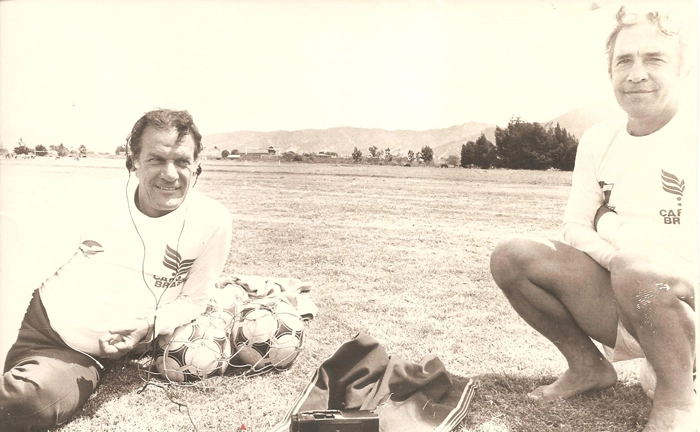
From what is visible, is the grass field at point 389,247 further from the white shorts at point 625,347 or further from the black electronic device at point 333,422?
the black electronic device at point 333,422

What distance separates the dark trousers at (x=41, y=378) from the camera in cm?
199

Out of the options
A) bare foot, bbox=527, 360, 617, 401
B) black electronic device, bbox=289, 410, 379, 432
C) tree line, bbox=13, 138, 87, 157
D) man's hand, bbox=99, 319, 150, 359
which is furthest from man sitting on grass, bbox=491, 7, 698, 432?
tree line, bbox=13, 138, 87, 157

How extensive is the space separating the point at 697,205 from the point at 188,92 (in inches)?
94.2

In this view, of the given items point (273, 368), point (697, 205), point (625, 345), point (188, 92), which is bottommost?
point (273, 368)

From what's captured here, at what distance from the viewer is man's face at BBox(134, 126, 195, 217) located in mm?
2393

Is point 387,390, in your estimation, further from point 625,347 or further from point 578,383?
point 625,347

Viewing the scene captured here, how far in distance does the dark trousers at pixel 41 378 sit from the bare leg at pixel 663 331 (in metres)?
2.18

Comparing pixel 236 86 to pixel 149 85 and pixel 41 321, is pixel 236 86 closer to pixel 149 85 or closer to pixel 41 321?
pixel 149 85

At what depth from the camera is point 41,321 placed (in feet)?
7.45

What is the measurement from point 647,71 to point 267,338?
207cm

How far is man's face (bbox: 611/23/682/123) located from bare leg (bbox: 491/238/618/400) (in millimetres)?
717

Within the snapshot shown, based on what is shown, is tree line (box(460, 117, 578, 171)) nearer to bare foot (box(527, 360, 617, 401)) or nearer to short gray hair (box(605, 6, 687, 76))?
short gray hair (box(605, 6, 687, 76))

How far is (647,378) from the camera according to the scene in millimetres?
2217

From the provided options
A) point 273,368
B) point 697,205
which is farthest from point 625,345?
point 273,368
